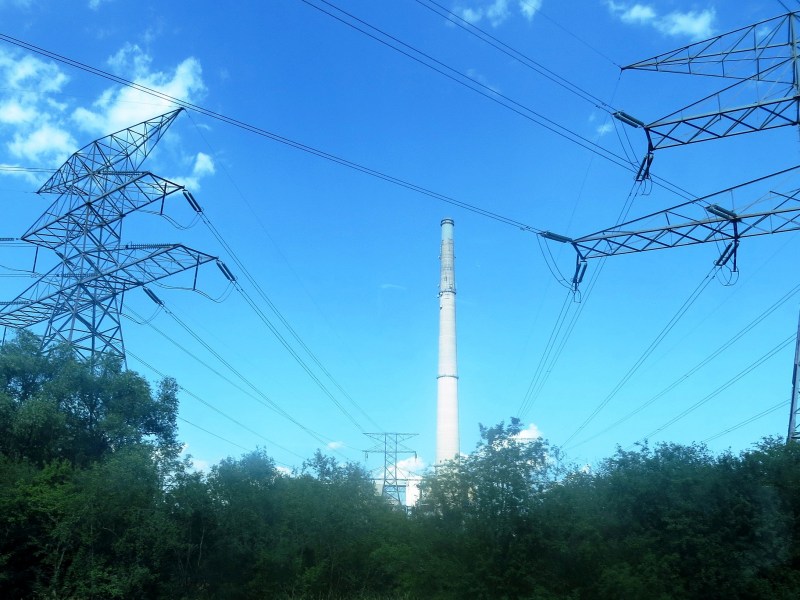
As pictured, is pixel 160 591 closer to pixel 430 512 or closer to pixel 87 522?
pixel 87 522

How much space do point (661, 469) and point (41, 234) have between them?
29.7 m

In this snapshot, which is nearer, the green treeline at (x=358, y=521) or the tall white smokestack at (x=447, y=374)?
the green treeline at (x=358, y=521)

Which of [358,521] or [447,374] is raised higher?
[447,374]

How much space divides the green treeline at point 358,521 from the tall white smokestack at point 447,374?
26409 mm

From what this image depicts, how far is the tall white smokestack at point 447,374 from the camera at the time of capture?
191ft

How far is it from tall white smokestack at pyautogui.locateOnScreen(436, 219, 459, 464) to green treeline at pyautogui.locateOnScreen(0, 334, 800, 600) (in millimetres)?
26409

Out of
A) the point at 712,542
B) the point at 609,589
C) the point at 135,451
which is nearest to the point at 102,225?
the point at 135,451

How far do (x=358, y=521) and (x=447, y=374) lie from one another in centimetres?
3012

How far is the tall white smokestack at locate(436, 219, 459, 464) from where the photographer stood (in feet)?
191

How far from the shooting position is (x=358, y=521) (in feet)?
97.8

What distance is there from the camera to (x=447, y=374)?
2328 inches

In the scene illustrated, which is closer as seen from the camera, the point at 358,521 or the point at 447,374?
the point at 358,521

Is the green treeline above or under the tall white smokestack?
under

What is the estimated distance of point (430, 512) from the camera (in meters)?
24.4
